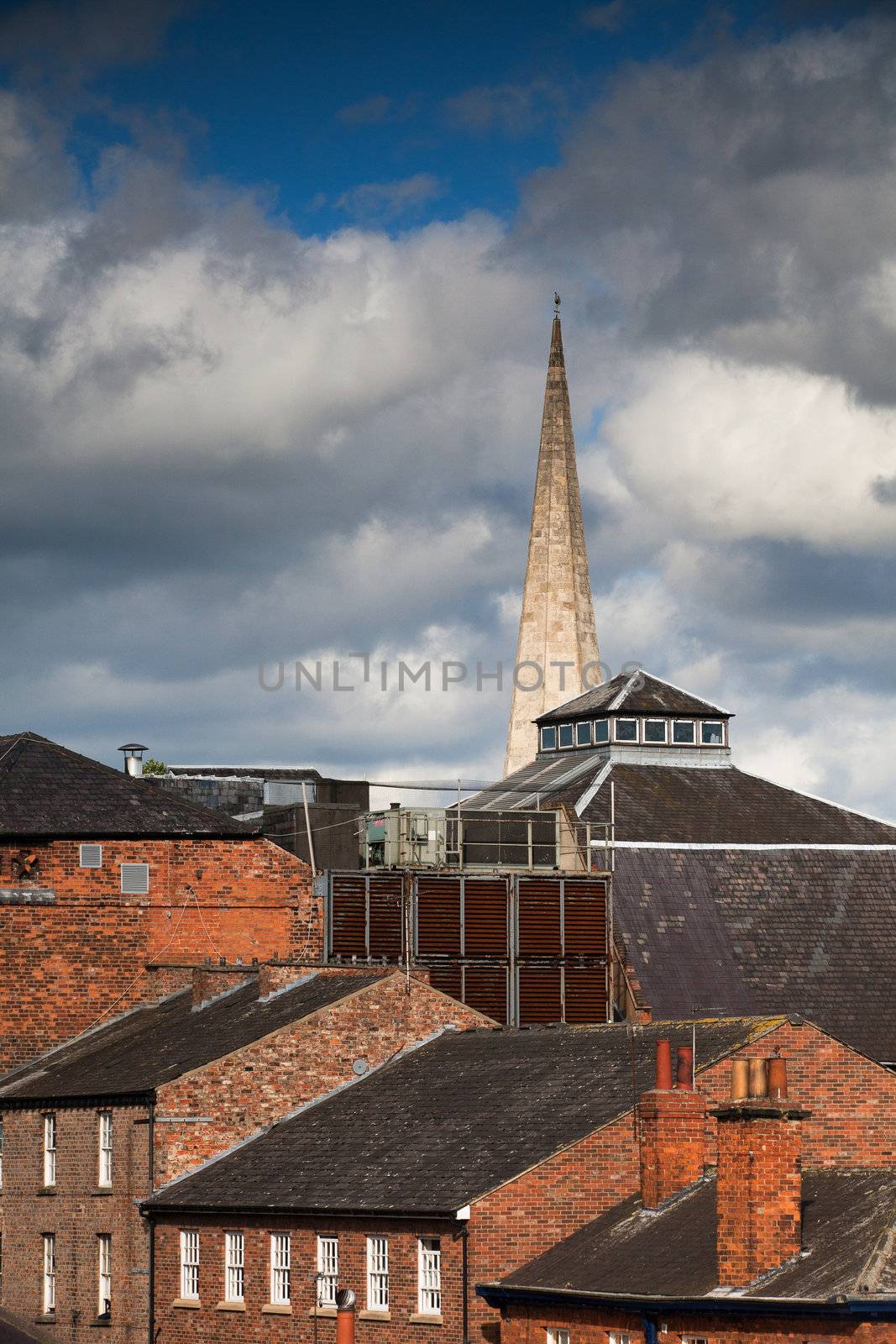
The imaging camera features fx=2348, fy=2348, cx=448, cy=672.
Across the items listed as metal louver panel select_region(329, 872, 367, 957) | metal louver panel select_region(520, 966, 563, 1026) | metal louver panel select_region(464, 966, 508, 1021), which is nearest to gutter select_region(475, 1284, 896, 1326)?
metal louver panel select_region(329, 872, 367, 957)

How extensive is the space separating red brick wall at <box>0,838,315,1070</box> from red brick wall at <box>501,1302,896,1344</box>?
855 inches

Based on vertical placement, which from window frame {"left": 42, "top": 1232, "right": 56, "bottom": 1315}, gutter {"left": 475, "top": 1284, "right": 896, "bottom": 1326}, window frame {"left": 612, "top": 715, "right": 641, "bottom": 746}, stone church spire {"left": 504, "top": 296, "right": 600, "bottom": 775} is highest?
stone church spire {"left": 504, "top": 296, "right": 600, "bottom": 775}

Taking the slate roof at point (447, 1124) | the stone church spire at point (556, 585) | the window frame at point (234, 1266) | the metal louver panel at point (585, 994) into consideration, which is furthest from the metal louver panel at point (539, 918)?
the stone church spire at point (556, 585)

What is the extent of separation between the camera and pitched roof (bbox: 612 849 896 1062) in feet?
199

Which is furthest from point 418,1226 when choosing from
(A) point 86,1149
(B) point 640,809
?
(B) point 640,809

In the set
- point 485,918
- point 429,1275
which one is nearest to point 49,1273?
point 429,1275

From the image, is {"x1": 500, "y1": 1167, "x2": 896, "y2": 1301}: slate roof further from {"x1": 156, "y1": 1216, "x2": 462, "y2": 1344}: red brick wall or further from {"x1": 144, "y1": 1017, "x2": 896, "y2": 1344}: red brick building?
{"x1": 156, "y1": 1216, "x2": 462, "y2": 1344}: red brick wall

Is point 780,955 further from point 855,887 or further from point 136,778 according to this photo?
point 136,778

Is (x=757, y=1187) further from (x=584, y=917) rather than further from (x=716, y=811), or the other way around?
(x=716, y=811)

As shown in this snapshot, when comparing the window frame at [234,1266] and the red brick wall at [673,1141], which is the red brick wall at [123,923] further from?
the red brick wall at [673,1141]

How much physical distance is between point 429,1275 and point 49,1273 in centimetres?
1263

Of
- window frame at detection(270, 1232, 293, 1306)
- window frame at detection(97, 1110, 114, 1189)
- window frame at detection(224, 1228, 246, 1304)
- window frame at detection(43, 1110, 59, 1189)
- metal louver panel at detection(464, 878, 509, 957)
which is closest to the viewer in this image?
window frame at detection(270, 1232, 293, 1306)

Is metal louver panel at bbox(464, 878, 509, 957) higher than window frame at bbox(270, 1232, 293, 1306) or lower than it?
higher

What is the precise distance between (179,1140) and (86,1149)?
9.65ft
